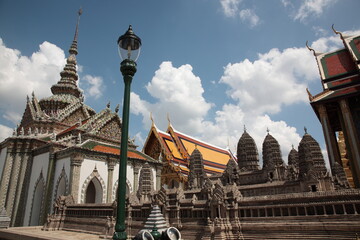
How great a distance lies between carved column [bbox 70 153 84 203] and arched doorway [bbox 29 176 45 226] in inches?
138

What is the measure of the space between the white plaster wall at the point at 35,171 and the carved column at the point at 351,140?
2137 centimetres

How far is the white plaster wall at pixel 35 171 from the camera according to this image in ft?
62.3

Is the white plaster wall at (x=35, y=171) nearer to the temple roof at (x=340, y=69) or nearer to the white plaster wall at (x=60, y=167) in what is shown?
the white plaster wall at (x=60, y=167)

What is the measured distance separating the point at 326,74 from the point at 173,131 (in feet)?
59.3

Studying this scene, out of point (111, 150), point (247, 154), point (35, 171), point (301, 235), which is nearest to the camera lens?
point (301, 235)

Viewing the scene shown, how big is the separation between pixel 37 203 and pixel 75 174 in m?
5.21

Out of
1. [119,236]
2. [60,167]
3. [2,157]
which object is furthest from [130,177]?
[119,236]

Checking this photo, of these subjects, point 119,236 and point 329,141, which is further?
point 329,141

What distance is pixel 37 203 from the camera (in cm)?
1955

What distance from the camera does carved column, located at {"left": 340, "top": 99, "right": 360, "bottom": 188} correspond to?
52.6 ft

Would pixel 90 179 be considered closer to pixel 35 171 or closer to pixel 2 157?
pixel 35 171

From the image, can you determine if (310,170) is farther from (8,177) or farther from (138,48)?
(8,177)

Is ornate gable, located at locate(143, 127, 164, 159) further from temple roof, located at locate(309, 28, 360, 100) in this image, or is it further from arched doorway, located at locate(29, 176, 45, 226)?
temple roof, located at locate(309, 28, 360, 100)

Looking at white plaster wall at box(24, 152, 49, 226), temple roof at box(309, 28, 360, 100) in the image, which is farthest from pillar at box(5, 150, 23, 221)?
temple roof at box(309, 28, 360, 100)
